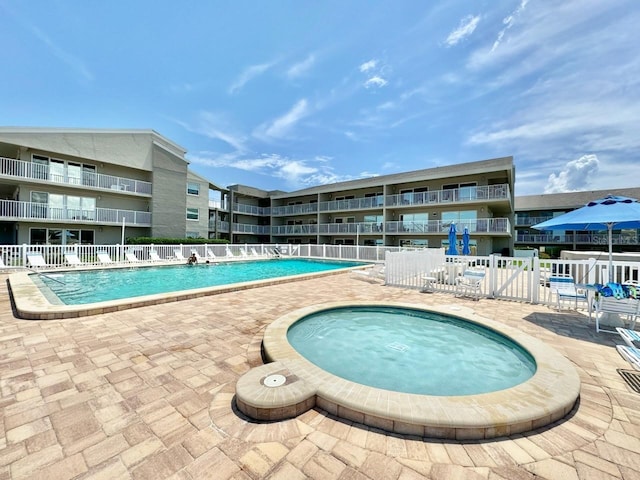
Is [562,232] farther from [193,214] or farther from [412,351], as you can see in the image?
[193,214]

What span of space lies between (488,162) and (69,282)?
23635 mm

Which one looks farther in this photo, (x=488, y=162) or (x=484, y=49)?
(x=488, y=162)

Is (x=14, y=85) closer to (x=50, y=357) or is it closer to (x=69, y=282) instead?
(x=69, y=282)

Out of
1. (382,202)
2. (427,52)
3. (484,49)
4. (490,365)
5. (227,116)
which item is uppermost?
(227,116)

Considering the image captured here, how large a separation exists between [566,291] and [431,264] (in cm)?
422

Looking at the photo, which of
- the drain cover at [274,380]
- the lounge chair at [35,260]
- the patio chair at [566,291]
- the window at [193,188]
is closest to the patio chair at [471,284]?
the patio chair at [566,291]

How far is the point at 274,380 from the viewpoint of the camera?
8.61 feet

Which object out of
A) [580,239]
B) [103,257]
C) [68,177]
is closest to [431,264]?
[103,257]

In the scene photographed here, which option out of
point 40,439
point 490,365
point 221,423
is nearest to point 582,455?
point 490,365

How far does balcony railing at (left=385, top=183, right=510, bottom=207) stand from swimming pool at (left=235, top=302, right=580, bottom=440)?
18.0 metres

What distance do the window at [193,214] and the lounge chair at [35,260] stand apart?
11.9 metres

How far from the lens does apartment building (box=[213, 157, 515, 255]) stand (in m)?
19.0

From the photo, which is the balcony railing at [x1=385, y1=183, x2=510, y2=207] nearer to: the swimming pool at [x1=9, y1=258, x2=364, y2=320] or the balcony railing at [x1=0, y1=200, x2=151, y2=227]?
the swimming pool at [x1=9, y1=258, x2=364, y2=320]

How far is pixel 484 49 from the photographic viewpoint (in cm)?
965
